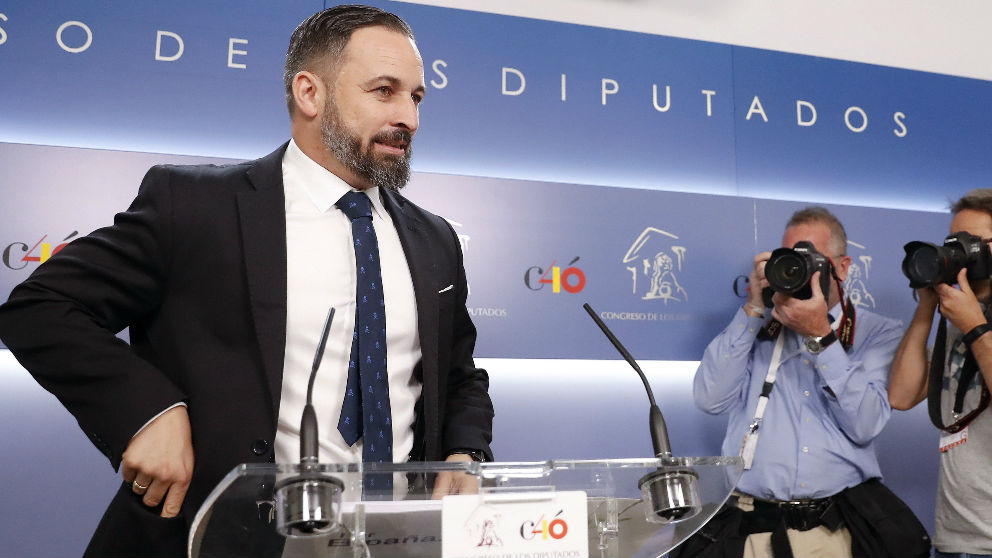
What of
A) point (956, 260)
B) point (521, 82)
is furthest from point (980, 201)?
point (521, 82)

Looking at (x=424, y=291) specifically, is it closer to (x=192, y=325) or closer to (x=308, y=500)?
(x=192, y=325)

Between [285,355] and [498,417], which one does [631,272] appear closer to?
[498,417]

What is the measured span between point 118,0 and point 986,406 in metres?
2.90

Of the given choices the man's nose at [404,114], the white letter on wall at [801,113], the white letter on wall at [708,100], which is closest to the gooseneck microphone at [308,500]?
the man's nose at [404,114]

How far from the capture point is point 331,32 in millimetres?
1836

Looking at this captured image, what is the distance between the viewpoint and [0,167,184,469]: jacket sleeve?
1247mm

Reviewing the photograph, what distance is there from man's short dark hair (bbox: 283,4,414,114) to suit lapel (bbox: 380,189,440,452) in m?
0.29

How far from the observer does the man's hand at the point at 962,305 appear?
2596mm

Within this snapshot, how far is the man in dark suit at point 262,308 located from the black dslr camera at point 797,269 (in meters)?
1.30

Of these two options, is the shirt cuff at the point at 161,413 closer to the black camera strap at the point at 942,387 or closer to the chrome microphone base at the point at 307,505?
the chrome microphone base at the point at 307,505

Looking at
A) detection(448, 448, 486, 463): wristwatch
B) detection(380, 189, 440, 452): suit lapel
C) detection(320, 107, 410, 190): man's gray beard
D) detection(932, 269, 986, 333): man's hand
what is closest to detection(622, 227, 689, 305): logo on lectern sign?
detection(932, 269, 986, 333): man's hand

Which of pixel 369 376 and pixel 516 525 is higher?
pixel 369 376

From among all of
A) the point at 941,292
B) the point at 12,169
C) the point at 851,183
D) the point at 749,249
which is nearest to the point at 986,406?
the point at 941,292

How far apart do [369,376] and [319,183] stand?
0.42m
